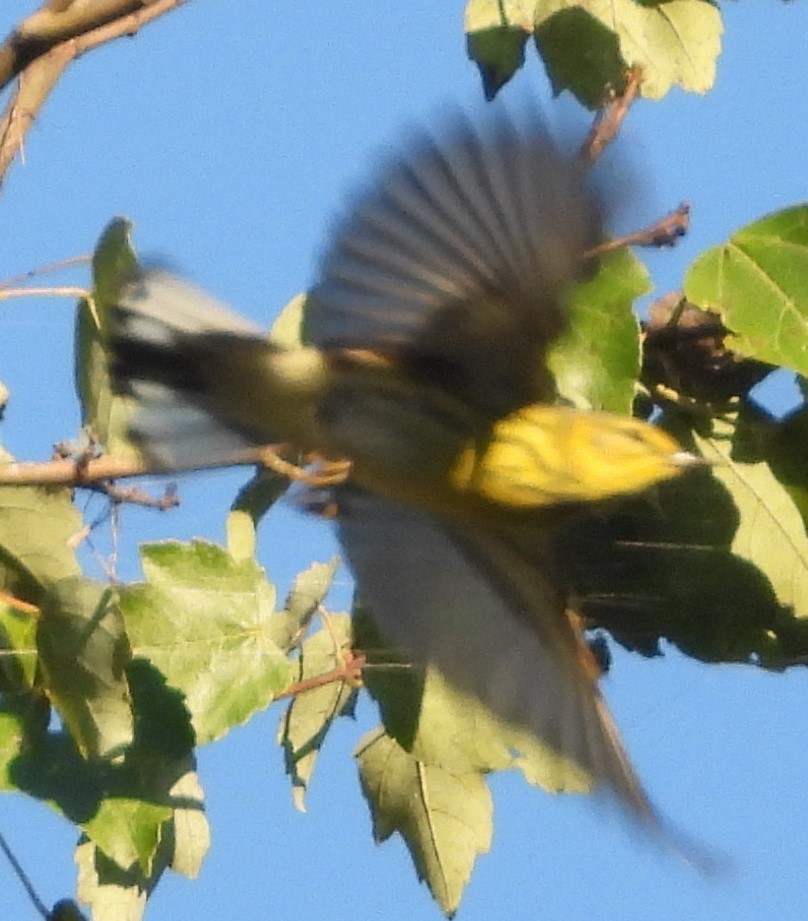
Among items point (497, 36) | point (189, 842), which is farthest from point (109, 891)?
point (497, 36)

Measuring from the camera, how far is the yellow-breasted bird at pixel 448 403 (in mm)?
1830

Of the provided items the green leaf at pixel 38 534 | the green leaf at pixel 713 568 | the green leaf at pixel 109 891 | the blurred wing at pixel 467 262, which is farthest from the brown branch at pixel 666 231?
the green leaf at pixel 109 891

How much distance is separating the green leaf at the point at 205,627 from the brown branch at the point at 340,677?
2.7 inches

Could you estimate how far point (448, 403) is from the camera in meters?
2.09

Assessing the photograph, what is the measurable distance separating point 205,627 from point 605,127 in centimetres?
67

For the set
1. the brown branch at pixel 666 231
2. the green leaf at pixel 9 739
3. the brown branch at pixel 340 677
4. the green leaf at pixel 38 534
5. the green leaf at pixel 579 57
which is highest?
the green leaf at pixel 579 57

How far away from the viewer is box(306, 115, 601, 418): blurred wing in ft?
5.80

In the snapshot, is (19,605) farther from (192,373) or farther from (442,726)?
(442,726)

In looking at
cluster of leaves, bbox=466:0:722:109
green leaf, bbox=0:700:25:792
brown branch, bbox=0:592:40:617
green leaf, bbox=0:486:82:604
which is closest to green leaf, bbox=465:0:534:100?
cluster of leaves, bbox=466:0:722:109

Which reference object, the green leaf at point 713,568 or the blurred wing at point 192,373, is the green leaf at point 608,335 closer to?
the green leaf at point 713,568

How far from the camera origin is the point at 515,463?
2.17 meters

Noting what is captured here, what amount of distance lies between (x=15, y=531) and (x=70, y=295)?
0.27 metres

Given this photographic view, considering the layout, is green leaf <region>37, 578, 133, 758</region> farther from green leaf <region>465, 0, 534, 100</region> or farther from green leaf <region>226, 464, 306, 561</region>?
green leaf <region>465, 0, 534, 100</region>

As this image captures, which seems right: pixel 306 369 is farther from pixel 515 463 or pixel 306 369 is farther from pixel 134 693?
pixel 134 693
